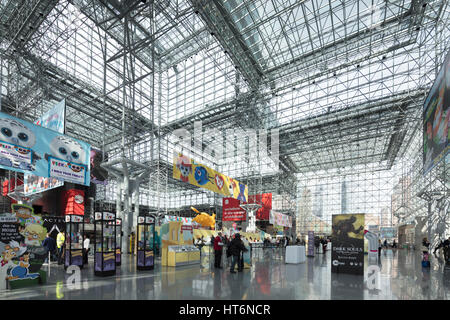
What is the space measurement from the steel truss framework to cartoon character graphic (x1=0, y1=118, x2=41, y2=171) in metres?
5.19

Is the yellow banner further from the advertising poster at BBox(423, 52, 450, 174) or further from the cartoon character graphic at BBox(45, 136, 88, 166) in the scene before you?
the advertising poster at BBox(423, 52, 450, 174)

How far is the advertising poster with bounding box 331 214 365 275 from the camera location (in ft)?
32.9

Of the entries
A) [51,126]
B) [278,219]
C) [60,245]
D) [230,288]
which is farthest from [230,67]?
[230,288]

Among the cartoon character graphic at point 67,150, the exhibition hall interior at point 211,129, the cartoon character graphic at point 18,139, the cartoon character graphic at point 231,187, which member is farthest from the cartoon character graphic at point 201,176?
the cartoon character graphic at point 18,139

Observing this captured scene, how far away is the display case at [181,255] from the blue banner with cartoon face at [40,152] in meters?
4.81

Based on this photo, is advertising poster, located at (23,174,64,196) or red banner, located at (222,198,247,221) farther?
red banner, located at (222,198,247,221)

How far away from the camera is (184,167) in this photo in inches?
741

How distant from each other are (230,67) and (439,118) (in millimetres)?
15872

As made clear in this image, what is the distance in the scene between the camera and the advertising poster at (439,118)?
38.9ft

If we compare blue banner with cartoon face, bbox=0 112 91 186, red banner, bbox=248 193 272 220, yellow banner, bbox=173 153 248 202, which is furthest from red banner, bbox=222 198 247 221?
blue banner with cartoon face, bbox=0 112 91 186

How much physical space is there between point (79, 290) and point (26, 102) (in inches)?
807

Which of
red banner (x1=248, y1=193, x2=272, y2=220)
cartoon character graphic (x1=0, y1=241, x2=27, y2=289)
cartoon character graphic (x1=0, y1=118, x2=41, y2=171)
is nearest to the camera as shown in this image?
cartoon character graphic (x1=0, y1=241, x2=27, y2=289)

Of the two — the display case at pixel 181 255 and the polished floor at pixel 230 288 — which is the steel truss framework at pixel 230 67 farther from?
the polished floor at pixel 230 288
